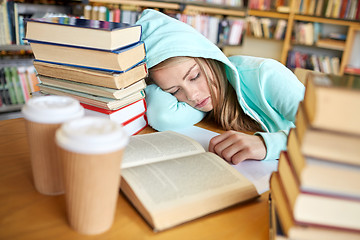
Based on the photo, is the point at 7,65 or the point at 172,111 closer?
the point at 172,111

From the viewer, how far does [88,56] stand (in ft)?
2.30

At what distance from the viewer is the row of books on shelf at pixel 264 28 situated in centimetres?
367

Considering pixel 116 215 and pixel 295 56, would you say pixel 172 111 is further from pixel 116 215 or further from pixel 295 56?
pixel 295 56

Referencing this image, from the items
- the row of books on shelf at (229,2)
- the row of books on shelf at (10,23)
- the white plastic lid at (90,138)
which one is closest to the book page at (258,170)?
the white plastic lid at (90,138)

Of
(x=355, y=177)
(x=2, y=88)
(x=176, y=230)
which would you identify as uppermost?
(x=355, y=177)

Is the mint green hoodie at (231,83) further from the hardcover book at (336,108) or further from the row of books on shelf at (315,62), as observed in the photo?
the row of books on shelf at (315,62)

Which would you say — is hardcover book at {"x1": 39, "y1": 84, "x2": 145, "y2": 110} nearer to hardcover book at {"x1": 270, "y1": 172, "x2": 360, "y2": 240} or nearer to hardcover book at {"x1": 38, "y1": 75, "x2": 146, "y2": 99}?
hardcover book at {"x1": 38, "y1": 75, "x2": 146, "y2": 99}

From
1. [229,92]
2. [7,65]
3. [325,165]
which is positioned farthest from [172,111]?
[7,65]

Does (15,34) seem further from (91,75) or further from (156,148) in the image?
(156,148)

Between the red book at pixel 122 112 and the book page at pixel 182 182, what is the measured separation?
0.73 feet

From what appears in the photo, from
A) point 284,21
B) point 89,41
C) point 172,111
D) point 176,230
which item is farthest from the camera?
point 284,21

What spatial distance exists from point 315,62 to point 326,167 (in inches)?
141

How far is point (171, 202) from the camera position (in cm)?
48

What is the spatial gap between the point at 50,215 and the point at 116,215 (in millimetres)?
103
